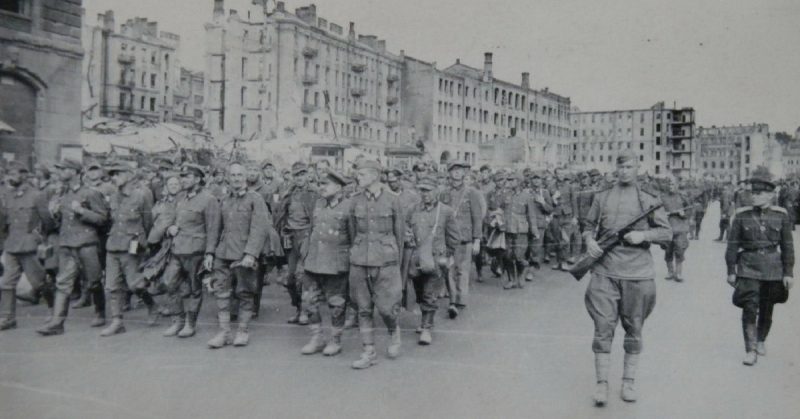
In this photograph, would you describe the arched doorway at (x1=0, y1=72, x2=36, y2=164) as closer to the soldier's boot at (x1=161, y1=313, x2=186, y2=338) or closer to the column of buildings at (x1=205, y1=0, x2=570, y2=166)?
the soldier's boot at (x1=161, y1=313, x2=186, y2=338)

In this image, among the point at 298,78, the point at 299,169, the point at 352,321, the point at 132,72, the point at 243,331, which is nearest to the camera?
the point at 243,331

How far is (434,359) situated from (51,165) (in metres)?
10.3

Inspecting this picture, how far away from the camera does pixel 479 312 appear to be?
9719 mm

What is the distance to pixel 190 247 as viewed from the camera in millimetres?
7770

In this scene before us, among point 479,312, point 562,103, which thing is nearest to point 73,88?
point 479,312

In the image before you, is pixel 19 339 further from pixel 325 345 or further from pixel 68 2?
pixel 68 2

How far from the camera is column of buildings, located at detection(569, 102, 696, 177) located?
4950 cm

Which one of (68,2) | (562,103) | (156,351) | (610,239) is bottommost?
(156,351)

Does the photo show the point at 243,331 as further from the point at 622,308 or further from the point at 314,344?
the point at 622,308

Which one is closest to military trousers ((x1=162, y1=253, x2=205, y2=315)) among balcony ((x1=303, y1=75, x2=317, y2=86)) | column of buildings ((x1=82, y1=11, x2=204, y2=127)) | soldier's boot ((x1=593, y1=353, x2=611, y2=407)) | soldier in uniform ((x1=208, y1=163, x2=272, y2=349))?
soldier in uniform ((x1=208, y1=163, x2=272, y2=349))

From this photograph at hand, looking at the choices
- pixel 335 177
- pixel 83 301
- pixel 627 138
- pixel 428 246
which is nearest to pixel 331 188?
pixel 335 177

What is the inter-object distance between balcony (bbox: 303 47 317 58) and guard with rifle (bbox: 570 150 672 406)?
59.3ft

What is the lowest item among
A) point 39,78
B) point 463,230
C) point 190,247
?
point 190,247

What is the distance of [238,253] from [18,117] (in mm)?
8778
